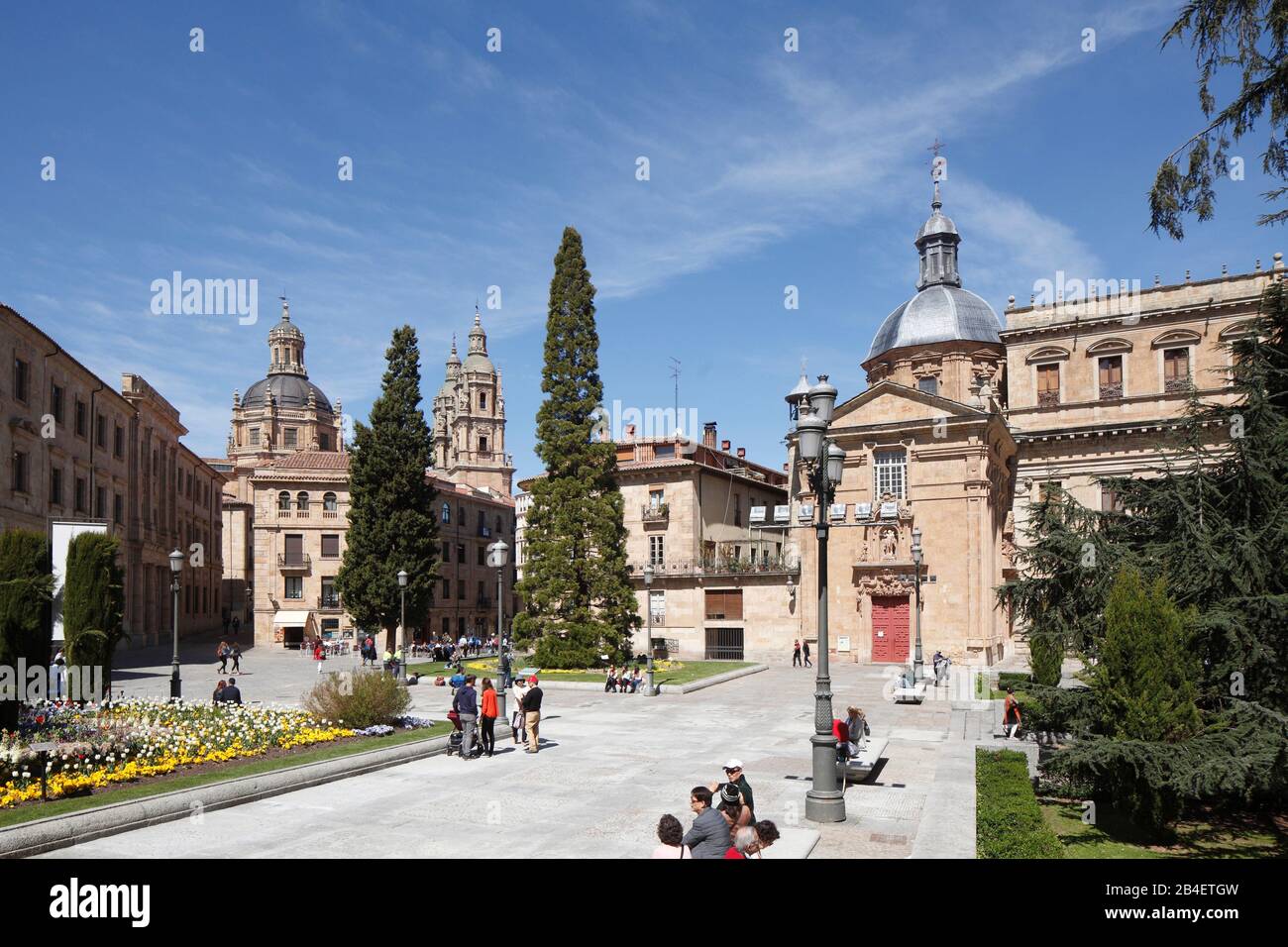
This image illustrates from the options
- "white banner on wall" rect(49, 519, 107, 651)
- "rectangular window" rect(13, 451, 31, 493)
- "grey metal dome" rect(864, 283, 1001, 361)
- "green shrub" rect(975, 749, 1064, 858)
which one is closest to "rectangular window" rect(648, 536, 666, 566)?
"grey metal dome" rect(864, 283, 1001, 361)

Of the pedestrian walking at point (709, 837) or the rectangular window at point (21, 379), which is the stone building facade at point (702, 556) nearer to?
the rectangular window at point (21, 379)

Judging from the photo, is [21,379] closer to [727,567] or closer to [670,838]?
[727,567]

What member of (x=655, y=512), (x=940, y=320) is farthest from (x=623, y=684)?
(x=940, y=320)

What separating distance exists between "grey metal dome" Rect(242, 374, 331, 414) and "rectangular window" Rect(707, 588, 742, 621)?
74.9 m

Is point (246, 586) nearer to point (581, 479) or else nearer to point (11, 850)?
point (581, 479)

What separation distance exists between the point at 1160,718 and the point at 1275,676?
2.51 m

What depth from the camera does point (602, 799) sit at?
1454cm

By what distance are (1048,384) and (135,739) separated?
43138mm

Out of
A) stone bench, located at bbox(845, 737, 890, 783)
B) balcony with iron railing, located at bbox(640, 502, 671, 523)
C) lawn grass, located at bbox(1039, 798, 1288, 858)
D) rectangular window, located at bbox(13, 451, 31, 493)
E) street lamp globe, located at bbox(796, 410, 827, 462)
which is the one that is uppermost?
rectangular window, located at bbox(13, 451, 31, 493)

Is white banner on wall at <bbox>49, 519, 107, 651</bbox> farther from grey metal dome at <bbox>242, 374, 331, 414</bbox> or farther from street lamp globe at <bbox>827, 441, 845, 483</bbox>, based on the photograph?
grey metal dome at <bbox>242, 374, 331, 414</bbox>

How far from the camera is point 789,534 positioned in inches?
1993

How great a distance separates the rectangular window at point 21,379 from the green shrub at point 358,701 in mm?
26568

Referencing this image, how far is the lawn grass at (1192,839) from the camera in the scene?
1249cm

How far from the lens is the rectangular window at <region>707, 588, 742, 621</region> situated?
48188mm
